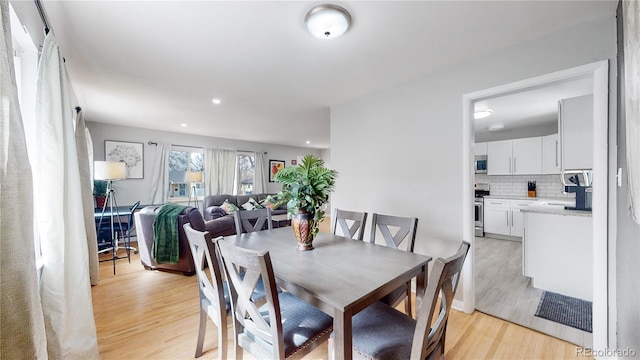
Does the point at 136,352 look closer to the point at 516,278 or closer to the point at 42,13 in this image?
the point at 42,13

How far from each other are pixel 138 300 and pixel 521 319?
3706mm

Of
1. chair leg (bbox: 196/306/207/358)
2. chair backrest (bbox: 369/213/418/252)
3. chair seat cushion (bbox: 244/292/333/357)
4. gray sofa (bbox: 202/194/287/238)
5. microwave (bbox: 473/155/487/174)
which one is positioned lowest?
chair leg (bbox: 196/306/207/358)

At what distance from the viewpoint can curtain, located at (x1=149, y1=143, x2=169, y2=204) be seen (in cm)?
562

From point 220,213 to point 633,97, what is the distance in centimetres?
571

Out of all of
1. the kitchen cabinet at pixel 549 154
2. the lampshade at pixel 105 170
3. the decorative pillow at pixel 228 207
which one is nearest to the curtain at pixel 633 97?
the kitchen cabinet at pixel 549 154

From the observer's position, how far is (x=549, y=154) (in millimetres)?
4719

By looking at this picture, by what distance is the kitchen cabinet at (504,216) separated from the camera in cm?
480

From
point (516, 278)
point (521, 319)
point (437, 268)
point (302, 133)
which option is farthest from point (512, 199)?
point (437, 268)

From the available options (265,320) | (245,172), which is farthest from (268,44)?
(245,172)

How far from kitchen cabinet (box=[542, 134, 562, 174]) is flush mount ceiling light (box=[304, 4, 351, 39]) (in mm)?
5069

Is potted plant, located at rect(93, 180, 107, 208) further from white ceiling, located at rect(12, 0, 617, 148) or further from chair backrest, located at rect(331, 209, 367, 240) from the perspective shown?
chair backrest, located at rect(331, 209, 367, 240)

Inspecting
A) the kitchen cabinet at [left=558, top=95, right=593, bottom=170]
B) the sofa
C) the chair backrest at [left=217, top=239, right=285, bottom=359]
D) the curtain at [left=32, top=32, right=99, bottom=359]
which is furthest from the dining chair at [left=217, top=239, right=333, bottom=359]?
the kitchen cabinet at [left=558, top=95, right=593, bottom=170]

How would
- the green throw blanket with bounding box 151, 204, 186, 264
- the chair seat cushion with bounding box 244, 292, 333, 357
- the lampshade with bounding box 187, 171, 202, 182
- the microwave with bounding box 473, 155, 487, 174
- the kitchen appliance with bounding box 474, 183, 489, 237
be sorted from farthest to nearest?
the lampshade with bounding box 187, 171, 202, 182, the microwave with bounding box 473, 155, 487, 174, the kitchen appliance with bounding box 474, 183, 489, 237, the green throw blanket with bounding box 151, 204, 186, 264, the chair seat cushion with bounding box 244, 292, 333, 357

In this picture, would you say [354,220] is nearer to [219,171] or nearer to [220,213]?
[220,213]
